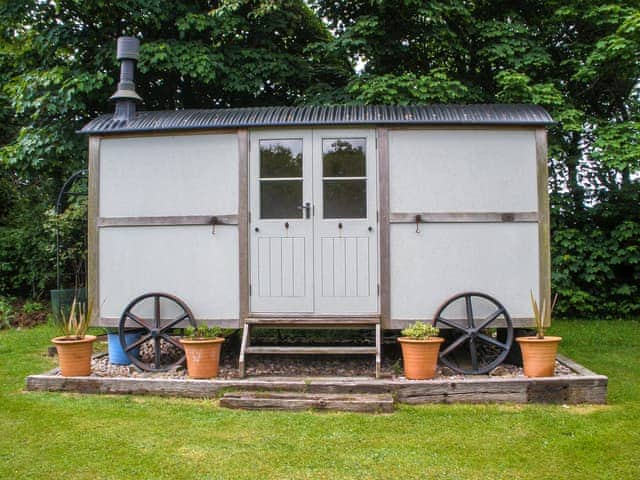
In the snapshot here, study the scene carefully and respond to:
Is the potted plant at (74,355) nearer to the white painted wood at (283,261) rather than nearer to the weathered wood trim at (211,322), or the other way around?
the weathered wood trim at (211,322)

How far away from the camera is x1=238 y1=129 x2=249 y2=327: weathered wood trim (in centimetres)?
566

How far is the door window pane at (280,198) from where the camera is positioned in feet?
18.6

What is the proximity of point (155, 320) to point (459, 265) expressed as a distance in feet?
10.0

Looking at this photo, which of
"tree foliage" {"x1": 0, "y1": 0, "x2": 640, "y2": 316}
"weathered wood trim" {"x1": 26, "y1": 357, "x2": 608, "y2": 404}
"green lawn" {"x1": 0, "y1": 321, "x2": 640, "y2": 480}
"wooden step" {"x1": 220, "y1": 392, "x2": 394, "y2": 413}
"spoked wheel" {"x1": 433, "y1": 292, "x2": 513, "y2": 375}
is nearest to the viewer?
"green lawn" {"x1": 0, "y1": 321, "x2": 640, "y2": 480}

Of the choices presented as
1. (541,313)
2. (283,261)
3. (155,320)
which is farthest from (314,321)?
(541,313)

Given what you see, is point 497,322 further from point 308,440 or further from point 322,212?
point 308,440

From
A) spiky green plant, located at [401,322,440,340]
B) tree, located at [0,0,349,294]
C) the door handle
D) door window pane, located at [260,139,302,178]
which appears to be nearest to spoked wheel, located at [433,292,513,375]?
spiky green plant, located at [401,322,440,340]

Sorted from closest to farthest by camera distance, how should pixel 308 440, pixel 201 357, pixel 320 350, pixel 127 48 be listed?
1. pixel 308 440
2. pixel 201 357
3. pixel 320 350
4. pixel 127 48

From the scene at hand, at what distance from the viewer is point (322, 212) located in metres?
5.64

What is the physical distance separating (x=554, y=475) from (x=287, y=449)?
165 cm

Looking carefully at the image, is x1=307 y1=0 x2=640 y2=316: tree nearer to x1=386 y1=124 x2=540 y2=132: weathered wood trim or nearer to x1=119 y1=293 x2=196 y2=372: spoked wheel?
x1=386 y1=124 x2=540 y2=132: weathered wood trim

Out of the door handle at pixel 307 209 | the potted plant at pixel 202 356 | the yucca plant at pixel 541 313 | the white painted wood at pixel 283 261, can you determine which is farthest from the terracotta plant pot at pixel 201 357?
the yucca plant at pixel 541 313

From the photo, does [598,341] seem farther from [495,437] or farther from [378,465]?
[378,465]

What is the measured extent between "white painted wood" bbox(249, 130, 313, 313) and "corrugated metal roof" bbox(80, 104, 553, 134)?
286 millimetres
